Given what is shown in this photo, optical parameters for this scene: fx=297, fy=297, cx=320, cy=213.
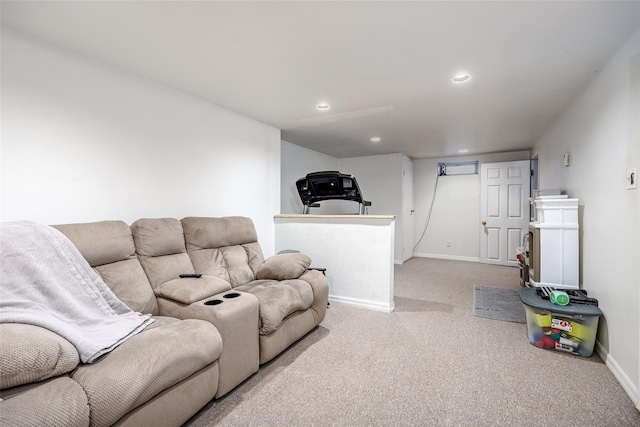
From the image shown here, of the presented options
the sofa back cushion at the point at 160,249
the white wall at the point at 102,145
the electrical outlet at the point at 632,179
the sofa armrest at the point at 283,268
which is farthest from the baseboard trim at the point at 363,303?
the electrical outlet at the point at 632,179

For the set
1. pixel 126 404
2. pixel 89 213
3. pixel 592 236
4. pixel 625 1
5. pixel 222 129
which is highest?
pixel 625 1

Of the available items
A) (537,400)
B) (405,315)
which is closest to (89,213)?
(405,315)

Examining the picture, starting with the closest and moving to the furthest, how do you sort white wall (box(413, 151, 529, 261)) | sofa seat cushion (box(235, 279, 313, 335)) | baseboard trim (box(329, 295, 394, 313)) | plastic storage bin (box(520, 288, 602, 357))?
sofa seat cushion (box(235, 279, 313, 335)) < plastic storage bin (box(520, 288, 602, 357)) < baseboard trim (box(329, 295, 394, 313)) < white wall (box(413, 151, 529, 261))

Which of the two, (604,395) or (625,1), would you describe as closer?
(625,1)

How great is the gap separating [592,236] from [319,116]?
273cm

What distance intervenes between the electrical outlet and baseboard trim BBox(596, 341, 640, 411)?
1127 mm

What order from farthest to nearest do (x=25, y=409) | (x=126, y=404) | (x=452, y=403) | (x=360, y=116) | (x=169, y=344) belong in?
(x=360, y=116) → (x=452, y=403) → (x=169, y=344) → (x=126, y=404) → (x=25, y=409)

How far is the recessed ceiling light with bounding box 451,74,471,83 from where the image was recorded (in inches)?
91.5

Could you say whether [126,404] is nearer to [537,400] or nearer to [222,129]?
[537,400]

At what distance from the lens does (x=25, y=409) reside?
37.3 inches

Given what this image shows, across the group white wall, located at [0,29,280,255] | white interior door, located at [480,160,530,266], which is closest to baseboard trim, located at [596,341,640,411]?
white wall, located at [0,29,280,255]

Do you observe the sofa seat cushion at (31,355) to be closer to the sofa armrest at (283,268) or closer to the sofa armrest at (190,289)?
the sofa armrest at (190,289)

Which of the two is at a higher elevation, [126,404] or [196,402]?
[126,404]

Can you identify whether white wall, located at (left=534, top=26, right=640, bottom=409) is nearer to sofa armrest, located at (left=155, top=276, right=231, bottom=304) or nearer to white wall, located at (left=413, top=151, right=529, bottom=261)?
sofa armrest, located at (left=155, top=276, right=231, bottom=304)
